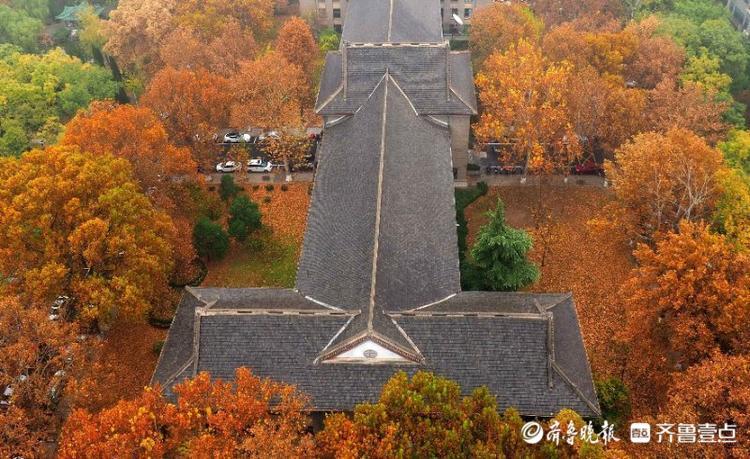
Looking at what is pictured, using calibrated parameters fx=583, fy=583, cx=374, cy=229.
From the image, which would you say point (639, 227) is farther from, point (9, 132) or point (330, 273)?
point (9, 132)

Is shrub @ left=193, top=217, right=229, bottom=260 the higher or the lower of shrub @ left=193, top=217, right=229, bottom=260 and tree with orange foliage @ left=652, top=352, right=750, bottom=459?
the lower

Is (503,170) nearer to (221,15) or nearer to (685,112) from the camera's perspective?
(685,112)

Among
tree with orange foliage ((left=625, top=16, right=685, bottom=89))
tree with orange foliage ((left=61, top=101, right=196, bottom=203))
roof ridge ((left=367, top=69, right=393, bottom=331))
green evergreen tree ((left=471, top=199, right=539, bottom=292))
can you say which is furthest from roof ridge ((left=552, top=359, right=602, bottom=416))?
tree with orange foliage ((left=625, top=16, right=685, bottom=89))

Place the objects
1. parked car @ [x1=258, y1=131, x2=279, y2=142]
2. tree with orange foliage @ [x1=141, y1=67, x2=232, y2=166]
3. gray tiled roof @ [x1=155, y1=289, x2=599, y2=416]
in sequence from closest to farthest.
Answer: gray tiled roof @ [x1=155, y1=289, x2=599, y2=416] < tree with orange foliage @ [x1=141, y1=67, x2=232, y2=166] < parked car @ [x1=258, y1=131, x2=279, y2=142]

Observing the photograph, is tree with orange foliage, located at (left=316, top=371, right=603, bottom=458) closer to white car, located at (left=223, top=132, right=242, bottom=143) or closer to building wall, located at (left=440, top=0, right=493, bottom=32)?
white car, located at (left=223, top=132, right=242, bottom=143)

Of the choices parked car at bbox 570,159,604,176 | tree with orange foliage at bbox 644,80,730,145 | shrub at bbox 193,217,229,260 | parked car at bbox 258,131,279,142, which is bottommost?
shrub at bbox 193,217,229,260

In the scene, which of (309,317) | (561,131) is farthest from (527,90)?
Answer: (309,317)
